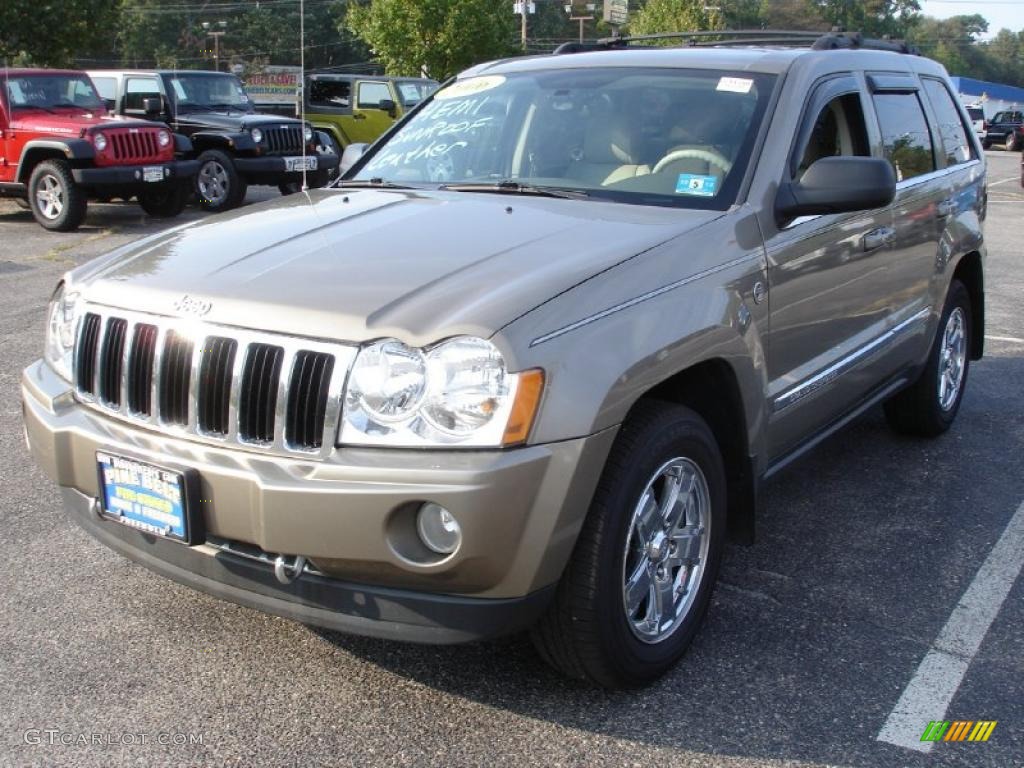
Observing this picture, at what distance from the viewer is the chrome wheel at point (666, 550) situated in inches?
121

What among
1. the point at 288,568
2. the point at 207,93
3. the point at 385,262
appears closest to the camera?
the point at 288,568

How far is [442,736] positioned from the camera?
9.48 feet

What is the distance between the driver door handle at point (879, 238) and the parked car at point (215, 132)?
37.0 ft

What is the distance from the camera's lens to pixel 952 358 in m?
5.67

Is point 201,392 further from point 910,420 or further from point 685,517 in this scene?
point 910,420

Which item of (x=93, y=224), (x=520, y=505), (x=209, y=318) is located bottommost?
(x=93, y=224)

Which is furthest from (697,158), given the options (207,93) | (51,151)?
(207,93)

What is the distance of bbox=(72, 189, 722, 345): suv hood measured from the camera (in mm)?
2734

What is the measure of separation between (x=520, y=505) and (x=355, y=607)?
50 centimetres

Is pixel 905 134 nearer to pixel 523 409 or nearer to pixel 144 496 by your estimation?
pixel 523 409

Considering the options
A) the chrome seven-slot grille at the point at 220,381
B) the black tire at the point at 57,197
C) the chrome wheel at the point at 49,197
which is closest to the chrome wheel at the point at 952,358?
the chrome seven-slot grille at the point at 220,381

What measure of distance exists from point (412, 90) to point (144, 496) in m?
18.6

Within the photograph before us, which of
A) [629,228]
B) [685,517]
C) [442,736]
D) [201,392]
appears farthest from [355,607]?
[629,228]

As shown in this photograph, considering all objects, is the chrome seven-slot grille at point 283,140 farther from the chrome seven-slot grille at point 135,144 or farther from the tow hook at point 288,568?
the tow hook at point 288,568
